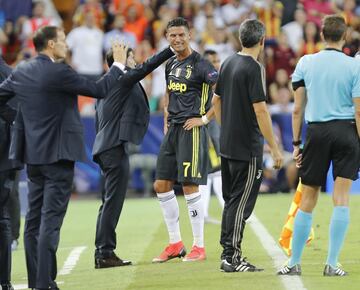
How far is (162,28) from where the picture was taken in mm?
23219

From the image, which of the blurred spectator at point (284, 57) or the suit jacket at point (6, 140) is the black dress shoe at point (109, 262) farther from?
the blurred spectator at point (284, 57)

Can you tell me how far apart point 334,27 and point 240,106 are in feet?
3.82

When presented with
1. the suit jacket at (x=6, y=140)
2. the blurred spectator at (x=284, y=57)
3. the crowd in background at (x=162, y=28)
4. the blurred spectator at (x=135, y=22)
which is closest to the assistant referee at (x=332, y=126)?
the suit jacket at (x=6, y=140)

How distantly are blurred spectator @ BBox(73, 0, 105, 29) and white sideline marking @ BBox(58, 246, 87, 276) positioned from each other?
11.0 metres

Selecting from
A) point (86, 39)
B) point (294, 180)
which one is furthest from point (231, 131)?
point (86, 39)

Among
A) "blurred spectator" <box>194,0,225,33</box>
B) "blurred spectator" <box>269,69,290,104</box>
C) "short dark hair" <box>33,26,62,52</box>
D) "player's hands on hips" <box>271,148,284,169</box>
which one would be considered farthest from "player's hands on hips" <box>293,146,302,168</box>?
"blurred spectator" <box>194,0,225,33</box>

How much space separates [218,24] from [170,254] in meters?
12.9

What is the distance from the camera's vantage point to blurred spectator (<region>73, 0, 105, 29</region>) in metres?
23.3

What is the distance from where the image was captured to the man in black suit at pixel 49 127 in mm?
8688

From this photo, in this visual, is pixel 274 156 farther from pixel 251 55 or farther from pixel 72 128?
pixel 72 128

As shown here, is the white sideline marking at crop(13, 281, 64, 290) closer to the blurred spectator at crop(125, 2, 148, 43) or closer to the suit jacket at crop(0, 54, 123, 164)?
the suit jacket at crop(0, 54, 123, 164)

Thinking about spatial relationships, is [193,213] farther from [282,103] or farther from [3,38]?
[3,38]

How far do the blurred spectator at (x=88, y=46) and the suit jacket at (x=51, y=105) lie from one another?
14.0 metres

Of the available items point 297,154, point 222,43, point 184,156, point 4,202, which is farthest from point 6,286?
point 222,43
